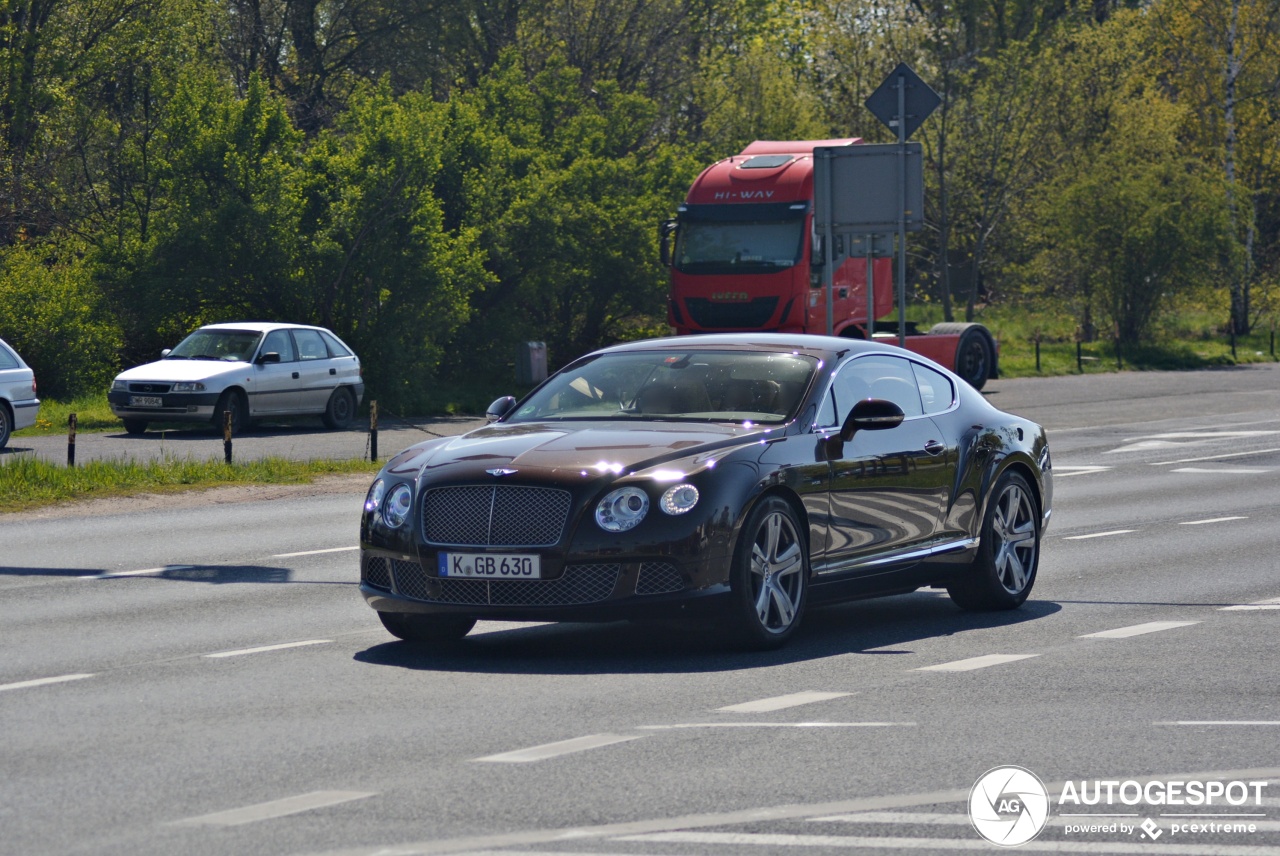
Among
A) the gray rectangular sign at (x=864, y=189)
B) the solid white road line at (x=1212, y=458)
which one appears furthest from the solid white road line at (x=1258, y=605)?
the solid white road line at (x=1212, y=458)

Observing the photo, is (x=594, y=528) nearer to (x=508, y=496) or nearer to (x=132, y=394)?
(x=508, y=496)

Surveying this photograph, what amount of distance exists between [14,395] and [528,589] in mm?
16168

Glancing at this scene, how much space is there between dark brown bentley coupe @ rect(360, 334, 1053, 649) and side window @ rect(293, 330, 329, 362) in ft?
59.1

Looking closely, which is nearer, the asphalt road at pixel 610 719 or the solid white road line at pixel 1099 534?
the asphalt road at pixel 610 719

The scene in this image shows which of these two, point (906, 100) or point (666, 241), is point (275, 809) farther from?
point (666, 241)

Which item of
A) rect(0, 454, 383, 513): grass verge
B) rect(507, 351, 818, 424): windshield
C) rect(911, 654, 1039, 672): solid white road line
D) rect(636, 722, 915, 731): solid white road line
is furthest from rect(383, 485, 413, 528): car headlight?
rect(0, 454, 383, 513): grass verge

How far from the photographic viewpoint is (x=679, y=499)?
884 centimetres

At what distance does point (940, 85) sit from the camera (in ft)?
174

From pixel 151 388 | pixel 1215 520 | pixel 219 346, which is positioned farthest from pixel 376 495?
pixel 219 346

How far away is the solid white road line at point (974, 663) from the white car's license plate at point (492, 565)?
5.81ft

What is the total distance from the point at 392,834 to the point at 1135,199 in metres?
44.3

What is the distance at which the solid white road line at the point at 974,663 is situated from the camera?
8.84 m

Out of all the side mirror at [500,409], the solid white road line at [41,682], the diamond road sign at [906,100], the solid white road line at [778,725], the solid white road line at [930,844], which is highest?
the diamond road sign at [906,100]

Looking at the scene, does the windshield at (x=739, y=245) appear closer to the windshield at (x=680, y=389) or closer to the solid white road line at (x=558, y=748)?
the windshield at (x=680, y=389)
